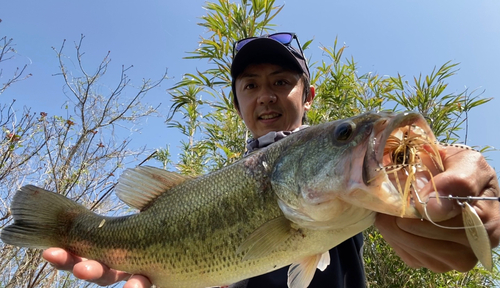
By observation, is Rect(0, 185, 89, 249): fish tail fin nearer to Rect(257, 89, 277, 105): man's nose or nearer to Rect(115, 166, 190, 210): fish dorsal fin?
Rect(115, 166, 190, 210): fish dorsal fin

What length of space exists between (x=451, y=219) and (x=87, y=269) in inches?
72.8

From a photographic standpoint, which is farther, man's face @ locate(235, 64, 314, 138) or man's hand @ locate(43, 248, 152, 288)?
man's face @ locate(235, 64, 314, 138)

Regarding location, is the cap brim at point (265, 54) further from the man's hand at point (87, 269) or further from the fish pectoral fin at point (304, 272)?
the man's hand at point (87, 269)

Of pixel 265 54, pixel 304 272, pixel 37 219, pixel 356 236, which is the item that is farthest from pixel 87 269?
pixel 265 54

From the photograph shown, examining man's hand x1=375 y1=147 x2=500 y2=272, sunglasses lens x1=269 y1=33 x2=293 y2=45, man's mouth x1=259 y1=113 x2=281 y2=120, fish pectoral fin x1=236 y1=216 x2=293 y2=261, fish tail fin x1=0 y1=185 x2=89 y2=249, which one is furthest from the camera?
sunglasses lens x1=269 y1=33 x2=293 y2=45

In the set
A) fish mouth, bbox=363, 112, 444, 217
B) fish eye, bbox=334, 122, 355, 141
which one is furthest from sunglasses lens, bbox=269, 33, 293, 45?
fish mouth, bbox=363, 112, 444, 217

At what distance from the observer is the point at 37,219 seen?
193 centimetres

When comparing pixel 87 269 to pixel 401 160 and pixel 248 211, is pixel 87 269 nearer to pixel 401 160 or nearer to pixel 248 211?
pixel 248 211

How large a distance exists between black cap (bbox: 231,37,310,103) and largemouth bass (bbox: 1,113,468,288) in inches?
51.5

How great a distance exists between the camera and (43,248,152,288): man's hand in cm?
172

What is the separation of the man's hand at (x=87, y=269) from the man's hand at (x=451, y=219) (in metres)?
1.36

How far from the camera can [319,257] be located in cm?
146

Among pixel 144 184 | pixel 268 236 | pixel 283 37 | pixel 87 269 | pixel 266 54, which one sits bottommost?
pixel 268 236

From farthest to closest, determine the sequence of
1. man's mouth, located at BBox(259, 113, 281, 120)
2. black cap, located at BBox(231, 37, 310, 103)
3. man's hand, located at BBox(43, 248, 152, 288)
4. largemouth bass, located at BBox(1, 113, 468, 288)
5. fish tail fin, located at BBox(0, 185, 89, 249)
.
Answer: man's mouth, located at BBox(259, 113, 281, 120)
black cap, located at BBox(231, 37, 310, 103)
fish tail fin, located at BBox(0, 185, 89, 249)
man's hand, located at BBox(43, 248, 152, 288)
largemouth bass, located at BBox(1, 113, 468, 288)
